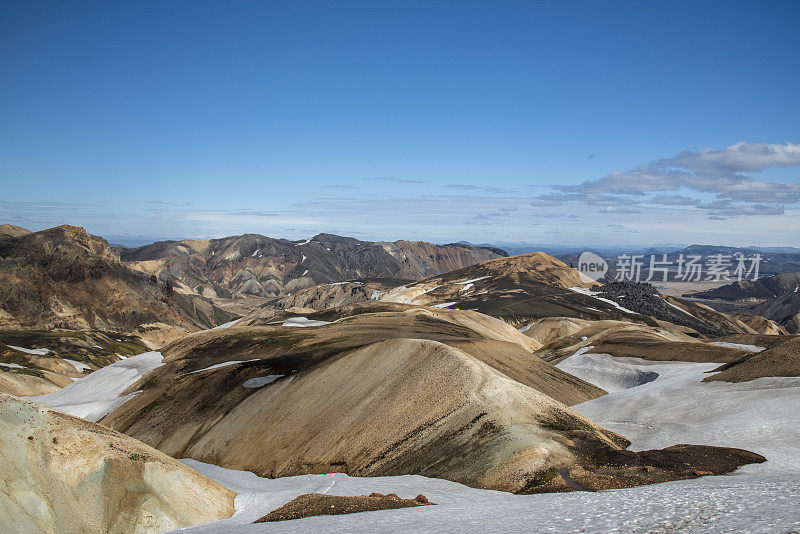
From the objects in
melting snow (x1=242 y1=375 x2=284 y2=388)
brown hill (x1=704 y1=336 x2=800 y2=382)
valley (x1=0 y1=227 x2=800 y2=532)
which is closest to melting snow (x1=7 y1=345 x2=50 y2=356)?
valley (x1=0 y1=227 x2=800 y2=532)

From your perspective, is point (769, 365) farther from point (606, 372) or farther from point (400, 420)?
point (400, 420)

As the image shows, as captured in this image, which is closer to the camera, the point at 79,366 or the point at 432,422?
the point at 432,422

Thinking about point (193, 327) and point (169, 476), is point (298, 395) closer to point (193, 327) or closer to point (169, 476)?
point (169, 476)

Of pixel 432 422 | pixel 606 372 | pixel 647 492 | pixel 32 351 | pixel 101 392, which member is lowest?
pixel 32 351

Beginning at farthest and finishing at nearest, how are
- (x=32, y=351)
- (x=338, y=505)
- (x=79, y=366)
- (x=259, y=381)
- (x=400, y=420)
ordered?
(x=32, y=351), (x=79, y=366), (x=259, y=381), (x=400, y=420), (x=338, y=505)

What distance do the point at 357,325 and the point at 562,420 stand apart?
5548 centimetres

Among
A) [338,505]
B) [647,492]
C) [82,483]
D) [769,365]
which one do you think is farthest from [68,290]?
[647,492]

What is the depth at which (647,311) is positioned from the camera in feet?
604

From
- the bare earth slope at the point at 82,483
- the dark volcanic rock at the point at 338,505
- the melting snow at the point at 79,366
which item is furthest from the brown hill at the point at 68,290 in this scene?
the dark volcanic rock at the point at 338,505

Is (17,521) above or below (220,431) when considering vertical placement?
above

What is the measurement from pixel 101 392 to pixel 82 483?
207 ft

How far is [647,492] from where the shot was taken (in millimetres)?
18922

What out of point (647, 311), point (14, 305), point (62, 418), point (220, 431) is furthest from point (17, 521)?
point (647, 311)

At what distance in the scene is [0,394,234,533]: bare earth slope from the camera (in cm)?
1980
